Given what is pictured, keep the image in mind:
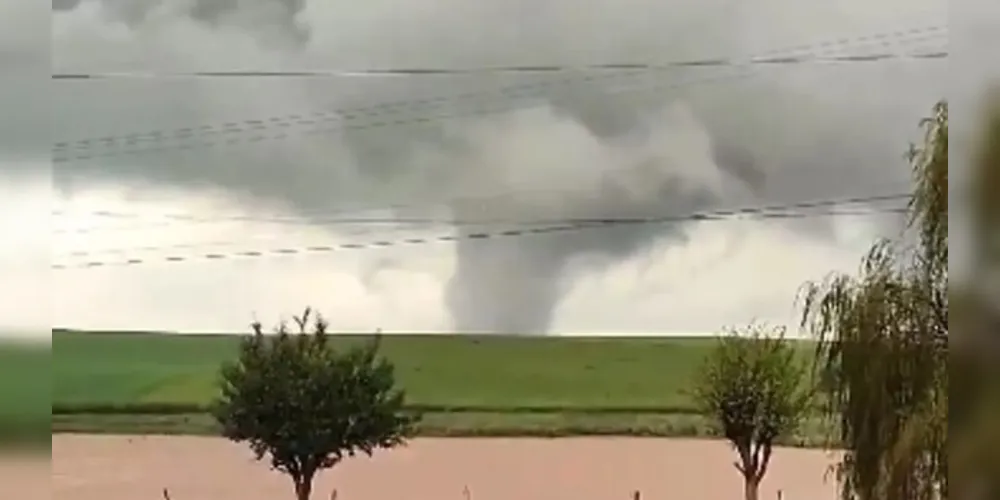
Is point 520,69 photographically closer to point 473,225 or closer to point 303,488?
point 473,225

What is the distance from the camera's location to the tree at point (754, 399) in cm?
277

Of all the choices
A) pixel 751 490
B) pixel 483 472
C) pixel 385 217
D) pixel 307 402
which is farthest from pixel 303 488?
pixel 751 490

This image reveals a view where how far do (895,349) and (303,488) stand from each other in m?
1.41

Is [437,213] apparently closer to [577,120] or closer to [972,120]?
[577,120]

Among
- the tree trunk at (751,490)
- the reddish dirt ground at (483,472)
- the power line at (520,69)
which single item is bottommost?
the tree trunk at (751,490)

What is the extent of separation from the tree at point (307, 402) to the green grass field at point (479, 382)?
0.04 meters

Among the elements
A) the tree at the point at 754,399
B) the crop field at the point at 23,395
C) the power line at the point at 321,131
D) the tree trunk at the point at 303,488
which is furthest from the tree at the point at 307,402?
the crop field at the point at 23,395

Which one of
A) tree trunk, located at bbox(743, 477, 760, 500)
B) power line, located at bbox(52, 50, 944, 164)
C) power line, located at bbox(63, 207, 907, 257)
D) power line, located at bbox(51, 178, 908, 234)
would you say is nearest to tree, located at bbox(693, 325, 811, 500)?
tree trunk, located at bbox(743, 477, 760, 500)

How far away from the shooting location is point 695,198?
2732mm

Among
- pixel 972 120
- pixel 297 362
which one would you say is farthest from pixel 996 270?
pixel 297 362

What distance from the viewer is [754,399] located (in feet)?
9.33

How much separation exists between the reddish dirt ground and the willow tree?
0.13m

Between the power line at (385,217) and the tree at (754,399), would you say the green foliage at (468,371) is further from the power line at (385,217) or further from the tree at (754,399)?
the power line at (385,217)

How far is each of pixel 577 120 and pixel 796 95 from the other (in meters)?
0.51
